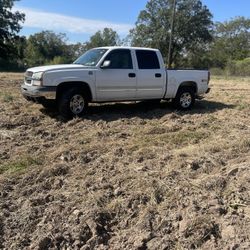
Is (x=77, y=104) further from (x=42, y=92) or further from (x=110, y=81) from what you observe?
(x=110, y=81)

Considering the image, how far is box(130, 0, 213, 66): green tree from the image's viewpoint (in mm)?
59656

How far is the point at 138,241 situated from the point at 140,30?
6048cm

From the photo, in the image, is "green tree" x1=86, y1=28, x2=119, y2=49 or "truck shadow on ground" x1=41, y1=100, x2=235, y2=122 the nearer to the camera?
"truck shadow on ground" x1=41, y1=100, x2=235, y2=122

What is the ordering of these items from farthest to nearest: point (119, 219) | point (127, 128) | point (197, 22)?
point (197, 22) → point (127, 128) → point (119, 219)

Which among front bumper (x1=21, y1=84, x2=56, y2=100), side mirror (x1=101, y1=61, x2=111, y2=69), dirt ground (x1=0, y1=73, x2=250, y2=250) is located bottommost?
dirt ground (x1=0, y1=73, x2=250, y2=250)

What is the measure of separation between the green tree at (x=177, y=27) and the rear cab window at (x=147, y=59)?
4983 cm

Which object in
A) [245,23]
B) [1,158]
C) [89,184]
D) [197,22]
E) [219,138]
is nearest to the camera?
[89,184]

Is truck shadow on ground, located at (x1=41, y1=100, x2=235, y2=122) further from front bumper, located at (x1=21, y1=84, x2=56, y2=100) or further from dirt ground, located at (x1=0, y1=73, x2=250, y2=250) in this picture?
dirt ground, located at (x1=0, y1=73, x2=250, y2=250)

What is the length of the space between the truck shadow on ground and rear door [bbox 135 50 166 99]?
19.8 inches

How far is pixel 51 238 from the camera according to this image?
402 cm

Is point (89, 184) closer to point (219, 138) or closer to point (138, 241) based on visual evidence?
point (138, 241)

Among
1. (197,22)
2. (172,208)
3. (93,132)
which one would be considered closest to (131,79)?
(93,132)

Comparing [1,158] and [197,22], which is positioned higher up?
[197,22]

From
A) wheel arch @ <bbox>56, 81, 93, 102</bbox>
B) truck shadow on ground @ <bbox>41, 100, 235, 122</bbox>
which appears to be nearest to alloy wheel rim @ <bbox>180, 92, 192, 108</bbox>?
truck shadow on ground @ <bbox>41, 100, 235, 122</bbox>
